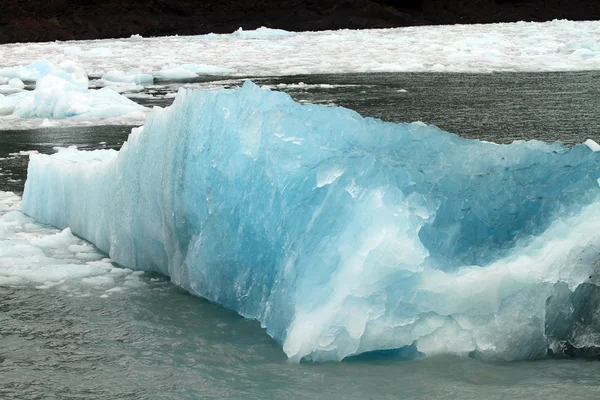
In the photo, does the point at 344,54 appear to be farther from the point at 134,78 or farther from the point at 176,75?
the point at 134,78

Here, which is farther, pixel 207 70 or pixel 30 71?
pixel 207 70

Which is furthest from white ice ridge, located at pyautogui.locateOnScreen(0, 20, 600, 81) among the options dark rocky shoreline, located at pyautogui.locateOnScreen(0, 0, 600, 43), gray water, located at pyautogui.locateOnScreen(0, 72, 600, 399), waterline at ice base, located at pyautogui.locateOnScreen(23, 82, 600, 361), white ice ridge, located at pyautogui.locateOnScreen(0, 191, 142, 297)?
gray water, located at pyautogui.locateOnScreen(0, 72, 600, 399)

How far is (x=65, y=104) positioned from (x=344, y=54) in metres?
12.3

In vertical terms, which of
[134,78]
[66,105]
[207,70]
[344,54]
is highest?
[344,54]

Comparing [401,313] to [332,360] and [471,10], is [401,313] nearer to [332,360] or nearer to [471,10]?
[332,360]

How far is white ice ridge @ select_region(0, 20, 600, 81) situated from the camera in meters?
19.0

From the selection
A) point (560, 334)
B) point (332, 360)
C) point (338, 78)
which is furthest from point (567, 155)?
point (338, 78)

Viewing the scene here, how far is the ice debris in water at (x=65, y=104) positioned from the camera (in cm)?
1223

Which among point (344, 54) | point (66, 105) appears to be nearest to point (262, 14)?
point (344, 54)

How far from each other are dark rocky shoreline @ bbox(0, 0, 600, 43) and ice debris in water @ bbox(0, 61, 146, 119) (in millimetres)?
25765

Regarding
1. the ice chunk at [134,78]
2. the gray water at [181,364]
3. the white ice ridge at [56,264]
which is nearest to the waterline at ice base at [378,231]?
the gray water at [181,364]

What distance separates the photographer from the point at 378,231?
3.41 metres

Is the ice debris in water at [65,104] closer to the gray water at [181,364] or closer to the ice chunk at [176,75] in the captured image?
the ice chunk at [176,75]

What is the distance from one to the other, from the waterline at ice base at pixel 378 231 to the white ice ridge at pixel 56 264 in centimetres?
44
